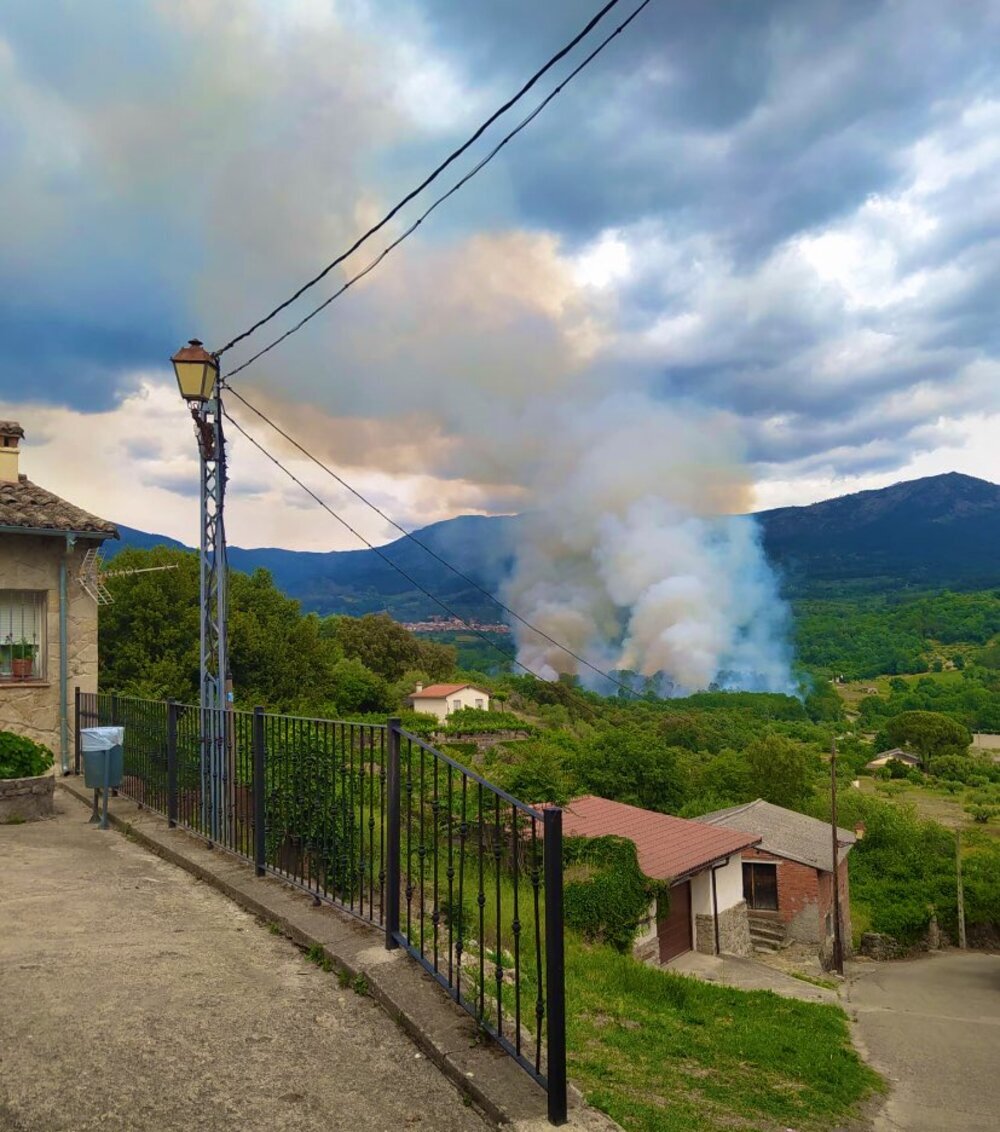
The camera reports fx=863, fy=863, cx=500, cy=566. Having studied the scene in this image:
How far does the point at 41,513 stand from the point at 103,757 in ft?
16.7

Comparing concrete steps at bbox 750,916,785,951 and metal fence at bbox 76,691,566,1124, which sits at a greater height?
metal fence at bbox 76,691,566,1124

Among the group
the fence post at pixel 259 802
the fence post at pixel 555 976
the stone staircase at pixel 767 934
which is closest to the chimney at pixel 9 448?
the fence post at pixel 259 802

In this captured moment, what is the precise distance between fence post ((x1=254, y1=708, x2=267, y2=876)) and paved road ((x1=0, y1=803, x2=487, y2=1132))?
1.76 ft

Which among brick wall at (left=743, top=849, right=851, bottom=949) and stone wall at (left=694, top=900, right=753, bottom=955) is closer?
stone wall at (left=694, top=900, right=753, bottom=955)

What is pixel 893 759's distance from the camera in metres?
91.6

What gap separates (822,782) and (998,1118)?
63269 millimetres

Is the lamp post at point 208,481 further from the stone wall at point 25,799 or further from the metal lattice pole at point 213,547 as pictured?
the stone wall at point 25,799

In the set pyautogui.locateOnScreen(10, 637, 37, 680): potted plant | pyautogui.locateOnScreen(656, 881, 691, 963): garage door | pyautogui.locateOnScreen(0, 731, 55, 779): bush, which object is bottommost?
pyautogui.locateOnScreen(656, 881, 691, 963): garage door

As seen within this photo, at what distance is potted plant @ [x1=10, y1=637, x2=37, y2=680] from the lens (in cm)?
1226

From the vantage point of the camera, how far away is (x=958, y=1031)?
19.9 m

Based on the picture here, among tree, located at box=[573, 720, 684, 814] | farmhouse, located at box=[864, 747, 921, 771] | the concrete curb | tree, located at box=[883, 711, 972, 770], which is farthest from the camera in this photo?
tree, located at box=[883, 711, 972, 770]

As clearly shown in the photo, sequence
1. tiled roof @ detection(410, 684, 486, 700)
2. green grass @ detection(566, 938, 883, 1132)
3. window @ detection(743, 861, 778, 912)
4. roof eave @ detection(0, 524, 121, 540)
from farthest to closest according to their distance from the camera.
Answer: tiled roof @ detection(410, 684, 486, 700), window @ detection(743, 861, 778, 912), roof eave @ detection(0, 524, 121, 540), green grass @ detection(566, 938, 883, 1132)

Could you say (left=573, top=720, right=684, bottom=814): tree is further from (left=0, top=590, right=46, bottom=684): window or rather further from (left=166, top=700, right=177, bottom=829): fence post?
(left=166, top=700, right=177, bottom=829): fence post

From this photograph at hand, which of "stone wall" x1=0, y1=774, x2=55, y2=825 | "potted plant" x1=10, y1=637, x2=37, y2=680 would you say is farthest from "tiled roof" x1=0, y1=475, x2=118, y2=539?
"stone wall" x1=0, y1=774, x2=55, y2=825
